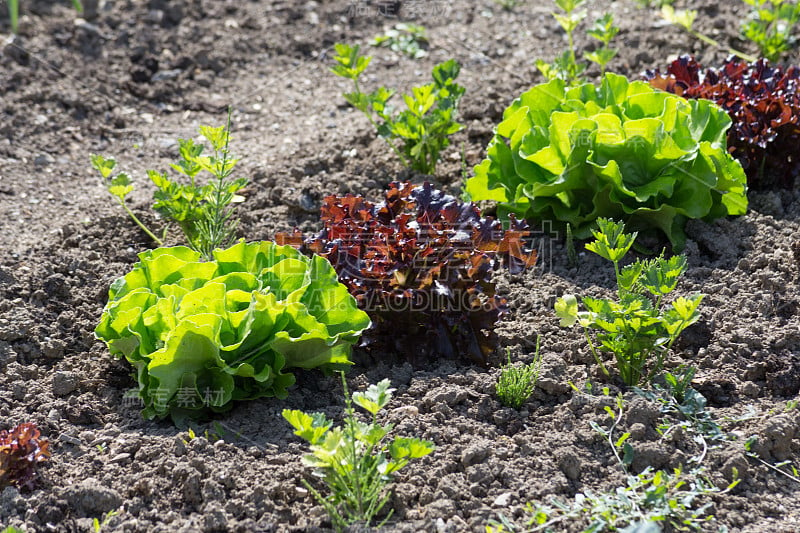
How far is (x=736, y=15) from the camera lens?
6.21 metres

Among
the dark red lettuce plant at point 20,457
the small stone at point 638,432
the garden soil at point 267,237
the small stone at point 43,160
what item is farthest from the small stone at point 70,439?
the small stone at point 43,160

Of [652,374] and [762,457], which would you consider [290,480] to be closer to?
[652,374]

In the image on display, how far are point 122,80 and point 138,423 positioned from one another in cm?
334

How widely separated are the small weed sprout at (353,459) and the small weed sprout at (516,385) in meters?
0.59

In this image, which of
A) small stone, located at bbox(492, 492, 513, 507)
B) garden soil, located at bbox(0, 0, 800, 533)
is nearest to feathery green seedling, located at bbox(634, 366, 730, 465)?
garden soil, located at bbox(0, 0, 800, 533)

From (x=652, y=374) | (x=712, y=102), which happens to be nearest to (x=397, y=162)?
(x=712, y=102)

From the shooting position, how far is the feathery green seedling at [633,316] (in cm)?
321

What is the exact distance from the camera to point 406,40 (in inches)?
255

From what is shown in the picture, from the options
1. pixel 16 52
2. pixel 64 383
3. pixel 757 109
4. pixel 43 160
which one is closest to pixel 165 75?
pixel 16 52

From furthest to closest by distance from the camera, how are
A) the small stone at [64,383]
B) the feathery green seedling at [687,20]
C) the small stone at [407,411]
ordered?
the feathery green seedling at [687,20], the small stone at [64,383], the small stone at [407,411]

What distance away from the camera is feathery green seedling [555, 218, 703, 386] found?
3.21 m

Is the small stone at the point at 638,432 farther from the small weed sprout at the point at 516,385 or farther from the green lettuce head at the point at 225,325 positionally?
the green lettuce head at the point at 225,325

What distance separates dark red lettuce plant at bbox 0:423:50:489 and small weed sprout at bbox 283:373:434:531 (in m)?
0.90

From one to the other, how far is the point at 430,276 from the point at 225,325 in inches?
Result: 32.0
